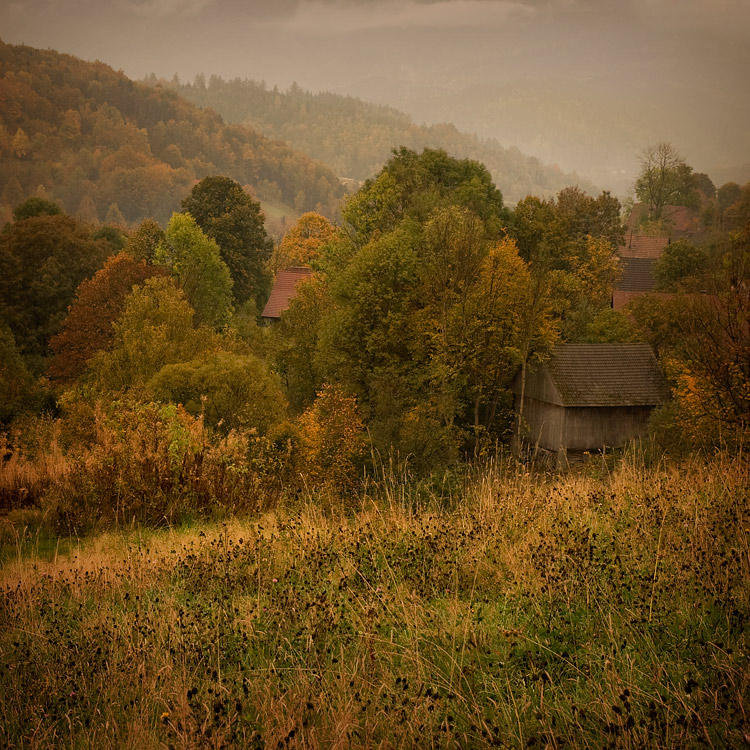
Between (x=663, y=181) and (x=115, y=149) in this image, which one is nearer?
(x=663, y=181)

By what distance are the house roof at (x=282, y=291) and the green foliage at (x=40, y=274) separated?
1273cm

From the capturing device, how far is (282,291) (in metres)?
52.8

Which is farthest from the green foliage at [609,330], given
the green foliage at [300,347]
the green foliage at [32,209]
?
the green foliage at [32,209]

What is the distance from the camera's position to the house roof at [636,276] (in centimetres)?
4756

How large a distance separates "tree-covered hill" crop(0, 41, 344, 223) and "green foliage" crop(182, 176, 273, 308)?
148 feet

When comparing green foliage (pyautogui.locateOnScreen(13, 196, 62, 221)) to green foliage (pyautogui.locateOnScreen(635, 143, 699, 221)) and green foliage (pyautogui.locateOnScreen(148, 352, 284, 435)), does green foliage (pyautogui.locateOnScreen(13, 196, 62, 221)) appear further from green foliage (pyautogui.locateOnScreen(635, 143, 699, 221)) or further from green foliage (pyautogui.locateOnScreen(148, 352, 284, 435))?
green foliage (pyautogui.locateOnScreen(635, 143, 699, 221))

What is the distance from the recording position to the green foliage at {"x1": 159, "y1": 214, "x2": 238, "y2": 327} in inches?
1658

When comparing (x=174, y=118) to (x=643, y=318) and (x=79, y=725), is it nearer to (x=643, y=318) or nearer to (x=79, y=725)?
(x=643, y=318)

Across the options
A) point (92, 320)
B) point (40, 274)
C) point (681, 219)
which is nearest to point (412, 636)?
point (92, 320)

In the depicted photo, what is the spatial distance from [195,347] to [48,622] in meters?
27.8

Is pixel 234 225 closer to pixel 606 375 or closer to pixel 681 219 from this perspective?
pixel 606 375

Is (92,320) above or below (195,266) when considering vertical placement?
below

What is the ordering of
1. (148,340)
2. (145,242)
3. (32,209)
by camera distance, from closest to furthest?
(148,340), (145,242), (32,209)

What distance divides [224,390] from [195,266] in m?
20.7
